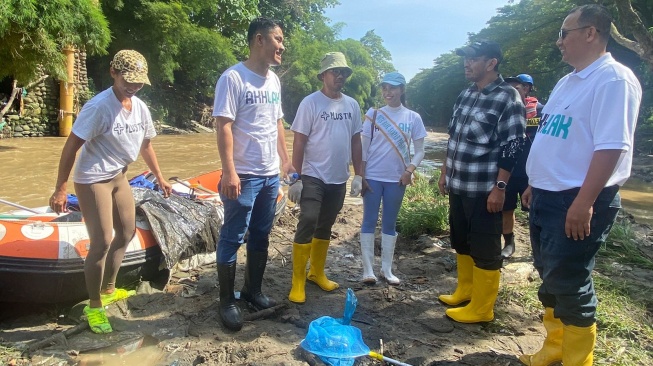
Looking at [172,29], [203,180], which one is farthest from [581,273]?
[172,29]

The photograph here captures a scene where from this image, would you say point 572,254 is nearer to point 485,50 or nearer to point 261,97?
point 485,50

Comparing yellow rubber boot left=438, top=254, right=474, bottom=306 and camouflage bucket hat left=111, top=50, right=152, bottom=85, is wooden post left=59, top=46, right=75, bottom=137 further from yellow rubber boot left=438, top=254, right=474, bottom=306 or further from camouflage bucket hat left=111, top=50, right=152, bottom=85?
yellow rubber boot left=438, top=254, right=474, bottom=306

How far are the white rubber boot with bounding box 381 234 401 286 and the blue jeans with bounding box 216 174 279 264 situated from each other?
1162 millimetres

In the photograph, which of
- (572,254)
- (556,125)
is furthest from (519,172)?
(572,254)

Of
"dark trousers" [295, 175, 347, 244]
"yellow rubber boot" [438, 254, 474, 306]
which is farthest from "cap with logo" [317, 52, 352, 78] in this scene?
"yellow rubber boot" [438, 254, 474, 306]

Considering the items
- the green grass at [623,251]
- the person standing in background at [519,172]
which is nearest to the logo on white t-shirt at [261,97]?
the person standing in background at [519,172]

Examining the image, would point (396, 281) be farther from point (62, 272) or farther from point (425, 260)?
point (62, 272)

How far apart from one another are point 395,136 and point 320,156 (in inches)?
29.1

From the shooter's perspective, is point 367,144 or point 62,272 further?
point 367,144

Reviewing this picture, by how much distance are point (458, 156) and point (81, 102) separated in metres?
17.7

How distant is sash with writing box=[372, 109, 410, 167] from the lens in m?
4.11

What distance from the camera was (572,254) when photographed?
2.47 m

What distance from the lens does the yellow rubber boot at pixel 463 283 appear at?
149 inches

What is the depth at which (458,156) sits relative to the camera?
11.4 feet
